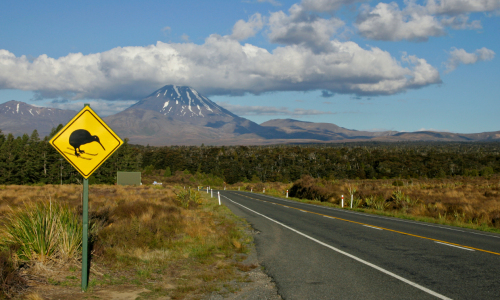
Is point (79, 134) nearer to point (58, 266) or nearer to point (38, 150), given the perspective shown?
point (58, 266)

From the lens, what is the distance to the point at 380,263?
824 cm

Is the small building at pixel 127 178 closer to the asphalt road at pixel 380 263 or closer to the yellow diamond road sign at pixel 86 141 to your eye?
the asphalt road at pixel 380 263

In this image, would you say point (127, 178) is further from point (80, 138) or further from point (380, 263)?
point (80, 138)

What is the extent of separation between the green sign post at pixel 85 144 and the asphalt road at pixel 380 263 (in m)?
3.53

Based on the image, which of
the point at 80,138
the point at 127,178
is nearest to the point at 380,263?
the point at 80,138

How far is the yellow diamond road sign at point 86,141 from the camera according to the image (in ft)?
19.8

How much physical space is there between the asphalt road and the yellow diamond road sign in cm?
387

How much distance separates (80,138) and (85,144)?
0.13 metres

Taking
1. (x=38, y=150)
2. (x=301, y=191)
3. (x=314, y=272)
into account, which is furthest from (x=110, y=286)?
(x=38, y=150)

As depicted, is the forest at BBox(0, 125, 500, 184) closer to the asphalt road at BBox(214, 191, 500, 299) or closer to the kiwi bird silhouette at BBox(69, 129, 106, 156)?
the asphalt road at BBox(214, 191, 500, 299)

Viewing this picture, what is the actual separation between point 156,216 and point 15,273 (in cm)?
789

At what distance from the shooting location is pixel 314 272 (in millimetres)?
7559

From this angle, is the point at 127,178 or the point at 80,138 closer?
the point at 80,138

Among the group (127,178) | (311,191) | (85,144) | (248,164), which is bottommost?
(248,164)
